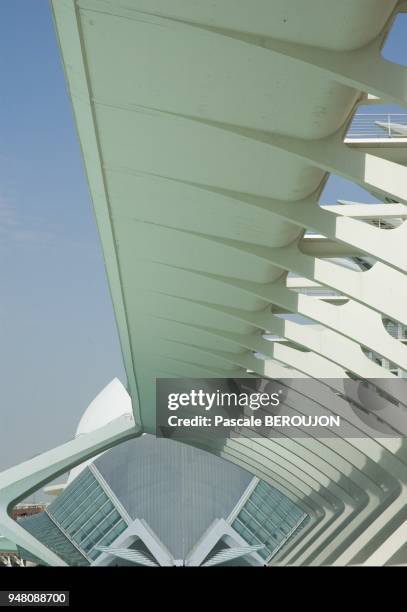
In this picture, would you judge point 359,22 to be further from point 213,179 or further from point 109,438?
point 109,438

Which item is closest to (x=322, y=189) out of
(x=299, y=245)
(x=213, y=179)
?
(x=213, y=179)

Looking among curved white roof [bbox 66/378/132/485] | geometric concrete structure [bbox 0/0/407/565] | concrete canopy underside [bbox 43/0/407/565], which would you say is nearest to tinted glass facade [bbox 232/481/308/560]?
curved white roof [bbox 66/378/132/485]

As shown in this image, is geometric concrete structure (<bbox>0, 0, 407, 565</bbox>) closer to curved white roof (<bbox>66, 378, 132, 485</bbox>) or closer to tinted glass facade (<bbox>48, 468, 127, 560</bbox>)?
tinted glass facade (<bbox>48, 468, 127, 560</bbox>)

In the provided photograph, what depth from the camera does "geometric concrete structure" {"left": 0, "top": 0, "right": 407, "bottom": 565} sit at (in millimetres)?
8547

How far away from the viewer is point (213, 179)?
500 inches

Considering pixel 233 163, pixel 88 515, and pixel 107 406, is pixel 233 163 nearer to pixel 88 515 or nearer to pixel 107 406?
pixel 88 515

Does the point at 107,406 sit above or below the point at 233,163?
above

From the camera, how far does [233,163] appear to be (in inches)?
473

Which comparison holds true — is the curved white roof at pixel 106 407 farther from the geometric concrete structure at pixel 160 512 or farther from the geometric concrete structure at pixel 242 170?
the geometric concrete structure at pixel 242 170

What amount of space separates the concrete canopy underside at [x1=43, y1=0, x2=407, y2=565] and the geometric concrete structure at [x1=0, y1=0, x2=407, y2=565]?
0.02 meters

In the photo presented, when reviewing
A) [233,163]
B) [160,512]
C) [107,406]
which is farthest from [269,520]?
[233,163]

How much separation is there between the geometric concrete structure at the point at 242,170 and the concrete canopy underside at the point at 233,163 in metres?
0.02

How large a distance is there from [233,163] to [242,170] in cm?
24
